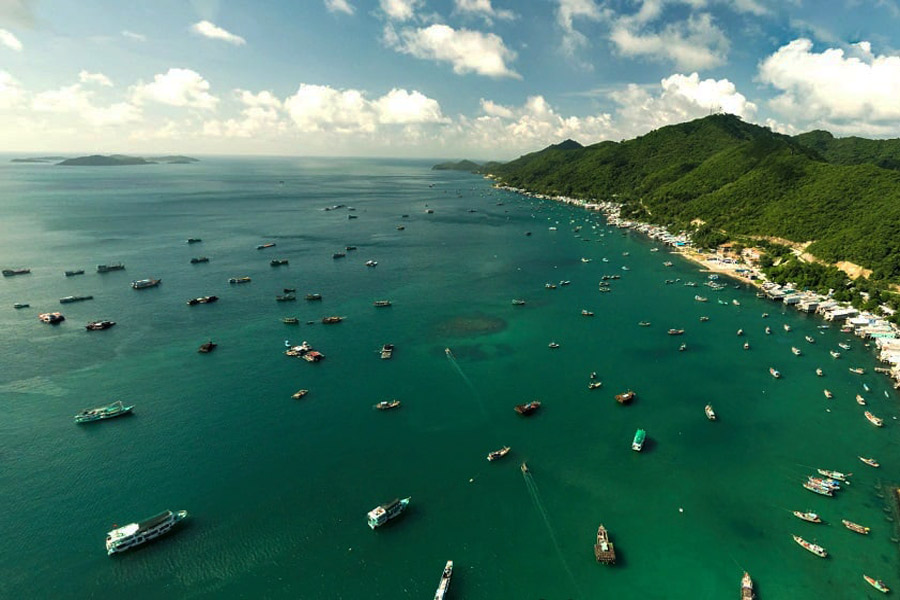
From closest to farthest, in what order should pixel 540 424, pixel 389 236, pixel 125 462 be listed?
pixel 125 462 < pixel 540 424 < pixel 389 236

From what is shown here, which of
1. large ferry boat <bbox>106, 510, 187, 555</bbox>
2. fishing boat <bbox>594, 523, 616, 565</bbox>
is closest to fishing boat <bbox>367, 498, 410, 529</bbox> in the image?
fishing boat <bbox>594, 523, 616, 565</bbox>

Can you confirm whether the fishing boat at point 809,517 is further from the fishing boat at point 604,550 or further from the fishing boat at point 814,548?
the fishing boat at point 604,550

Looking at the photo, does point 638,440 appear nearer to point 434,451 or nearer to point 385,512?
point 434,451

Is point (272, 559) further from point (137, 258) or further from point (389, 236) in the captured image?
point (389, 236)

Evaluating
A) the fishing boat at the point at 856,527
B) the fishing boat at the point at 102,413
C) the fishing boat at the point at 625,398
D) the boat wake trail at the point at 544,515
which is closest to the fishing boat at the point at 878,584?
the fishing boat at the point at 856,527

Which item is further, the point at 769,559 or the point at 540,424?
the point at 540,424

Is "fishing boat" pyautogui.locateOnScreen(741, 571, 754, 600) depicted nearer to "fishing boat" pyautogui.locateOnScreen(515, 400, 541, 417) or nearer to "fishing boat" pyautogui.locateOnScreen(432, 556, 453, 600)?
"fishing boat" pyautogui.locateOnScreen(432, 556, 453, 600)

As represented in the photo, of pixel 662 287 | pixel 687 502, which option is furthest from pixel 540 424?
pixel 662 287
